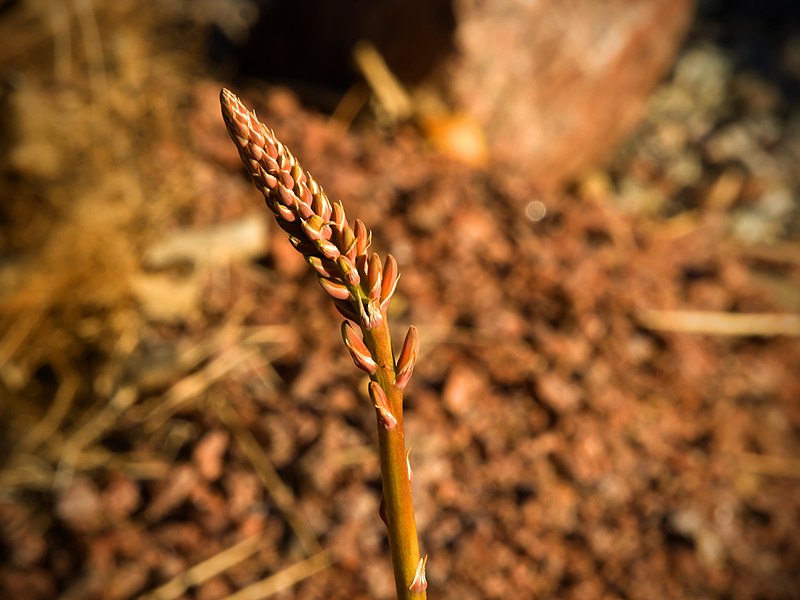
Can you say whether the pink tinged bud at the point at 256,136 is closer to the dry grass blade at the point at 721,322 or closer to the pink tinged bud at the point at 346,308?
the pink tinged bud at the point at 346,308

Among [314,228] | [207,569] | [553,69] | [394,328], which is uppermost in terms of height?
[314,228]

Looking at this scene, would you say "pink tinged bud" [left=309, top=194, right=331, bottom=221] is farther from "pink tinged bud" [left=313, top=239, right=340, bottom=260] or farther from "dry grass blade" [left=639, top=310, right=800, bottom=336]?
"dry grass blade" [left=639, top=310, right=800, bottom=336]

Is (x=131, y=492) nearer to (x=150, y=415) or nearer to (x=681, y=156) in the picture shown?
(x=150, y=415)

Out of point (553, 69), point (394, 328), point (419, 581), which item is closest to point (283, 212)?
point (419, 581)

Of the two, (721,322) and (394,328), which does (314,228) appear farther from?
(721,322)

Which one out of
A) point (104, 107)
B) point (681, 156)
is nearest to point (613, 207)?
point (681, 156)

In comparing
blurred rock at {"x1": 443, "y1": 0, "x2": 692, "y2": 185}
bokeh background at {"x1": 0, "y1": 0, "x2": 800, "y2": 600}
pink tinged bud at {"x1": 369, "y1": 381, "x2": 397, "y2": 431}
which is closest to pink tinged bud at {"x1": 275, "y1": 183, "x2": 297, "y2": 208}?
pink tinged bud at {"x1": 369, "y1": 381, "x2": 397, "y2": 431}
